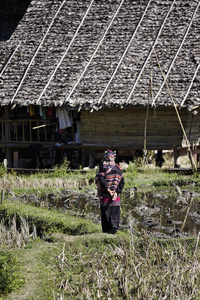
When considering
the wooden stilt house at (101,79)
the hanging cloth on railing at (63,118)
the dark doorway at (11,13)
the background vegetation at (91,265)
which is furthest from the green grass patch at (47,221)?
the dark doorway at (11,13)

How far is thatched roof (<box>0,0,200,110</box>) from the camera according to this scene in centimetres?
1652

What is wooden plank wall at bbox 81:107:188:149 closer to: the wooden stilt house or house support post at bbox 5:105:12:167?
the wooden stilt house

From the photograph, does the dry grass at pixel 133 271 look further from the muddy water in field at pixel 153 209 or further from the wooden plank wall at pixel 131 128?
the wooden plank wall at pixel 131 128

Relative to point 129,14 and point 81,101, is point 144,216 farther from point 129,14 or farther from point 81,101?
point 129,14

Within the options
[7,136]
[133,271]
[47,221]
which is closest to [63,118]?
[7,136]

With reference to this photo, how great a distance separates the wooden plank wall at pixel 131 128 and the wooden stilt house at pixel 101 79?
3cm

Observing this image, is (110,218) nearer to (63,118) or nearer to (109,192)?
(109,192)

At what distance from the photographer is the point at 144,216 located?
10297 mm

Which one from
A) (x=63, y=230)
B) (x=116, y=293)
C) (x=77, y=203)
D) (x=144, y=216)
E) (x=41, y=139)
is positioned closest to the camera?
(x=116, y=293)

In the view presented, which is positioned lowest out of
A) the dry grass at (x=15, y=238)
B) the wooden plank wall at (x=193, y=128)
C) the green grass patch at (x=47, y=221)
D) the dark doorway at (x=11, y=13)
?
the dry grass at (x=15, y=238)

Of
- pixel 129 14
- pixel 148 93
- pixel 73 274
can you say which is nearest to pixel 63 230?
pixel 73 274

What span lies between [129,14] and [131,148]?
16.6ft

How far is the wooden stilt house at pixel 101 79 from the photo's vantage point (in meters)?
16.6

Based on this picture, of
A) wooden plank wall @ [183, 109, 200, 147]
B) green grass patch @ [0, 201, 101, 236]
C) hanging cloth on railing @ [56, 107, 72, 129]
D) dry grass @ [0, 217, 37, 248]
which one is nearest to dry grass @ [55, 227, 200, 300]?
dry grass @ [0, 217, 37, 248]
